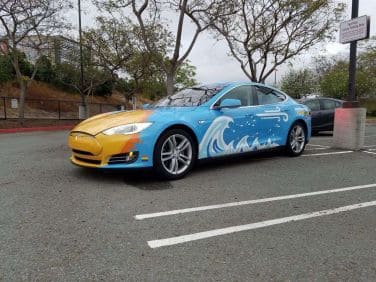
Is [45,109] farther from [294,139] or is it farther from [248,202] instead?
[248,202]

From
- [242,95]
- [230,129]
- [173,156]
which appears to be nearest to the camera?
[173,156]

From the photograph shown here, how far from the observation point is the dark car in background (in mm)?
11688

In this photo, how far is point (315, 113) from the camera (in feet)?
38.5

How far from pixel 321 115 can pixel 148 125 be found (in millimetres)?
8587

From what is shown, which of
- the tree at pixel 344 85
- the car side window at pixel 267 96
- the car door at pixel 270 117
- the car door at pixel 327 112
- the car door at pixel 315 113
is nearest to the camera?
the car door at pixel 270 117

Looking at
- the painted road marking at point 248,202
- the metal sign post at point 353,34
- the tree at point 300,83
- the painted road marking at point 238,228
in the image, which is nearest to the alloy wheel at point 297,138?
the metal sign post at point 353,34

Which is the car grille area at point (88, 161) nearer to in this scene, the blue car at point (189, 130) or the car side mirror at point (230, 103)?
the blue car at point (189, 130)

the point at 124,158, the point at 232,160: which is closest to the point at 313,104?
the point at 232,160

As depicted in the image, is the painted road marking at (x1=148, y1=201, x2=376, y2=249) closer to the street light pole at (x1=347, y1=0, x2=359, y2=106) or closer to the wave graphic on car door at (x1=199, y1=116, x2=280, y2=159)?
the wave graphic on car door at (x1=199, y1=116, x2=280, y2=159)

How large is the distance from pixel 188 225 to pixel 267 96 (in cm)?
391

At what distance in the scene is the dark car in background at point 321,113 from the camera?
11.7m

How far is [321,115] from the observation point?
1176 centimetres

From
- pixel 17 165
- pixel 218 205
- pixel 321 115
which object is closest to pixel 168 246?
pixel 218 205

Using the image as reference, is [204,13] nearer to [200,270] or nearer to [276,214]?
[276,214]
